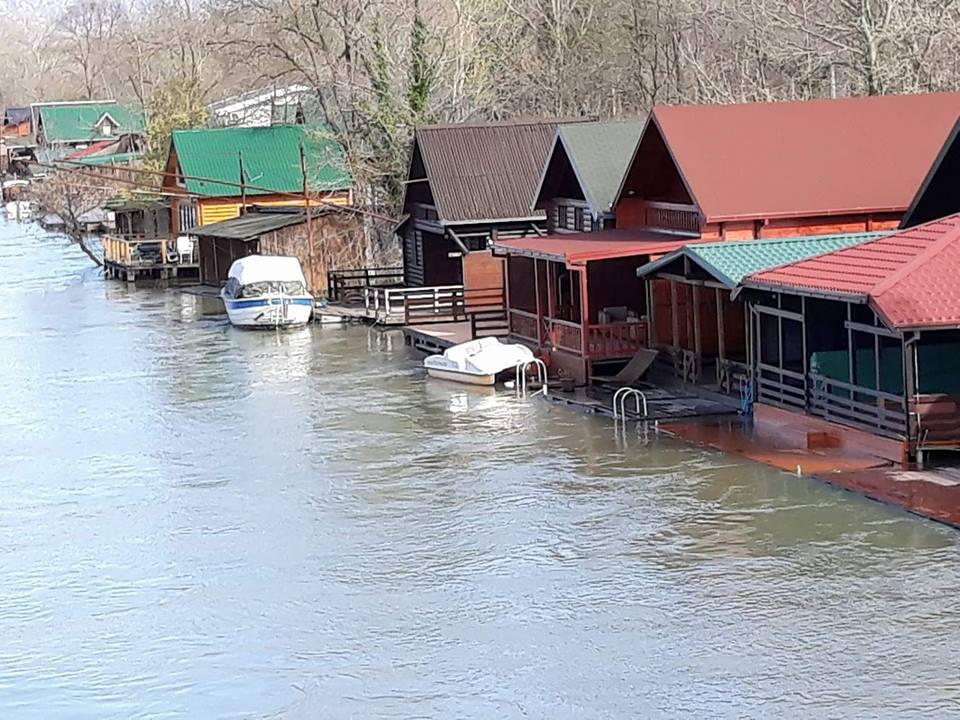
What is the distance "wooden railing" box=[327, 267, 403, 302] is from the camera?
47656 mm

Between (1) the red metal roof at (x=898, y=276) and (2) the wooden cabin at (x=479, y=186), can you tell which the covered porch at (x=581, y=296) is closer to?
(2) the wooden cabin at (x=479, y=186)

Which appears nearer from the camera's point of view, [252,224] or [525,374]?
[525,374]

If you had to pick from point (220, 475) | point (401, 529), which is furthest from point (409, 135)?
point (401, 529)

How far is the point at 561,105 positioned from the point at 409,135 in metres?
12.2

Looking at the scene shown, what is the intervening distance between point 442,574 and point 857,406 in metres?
7.03

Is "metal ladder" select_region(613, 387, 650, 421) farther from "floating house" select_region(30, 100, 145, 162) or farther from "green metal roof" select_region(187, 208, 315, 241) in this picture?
"floating house" select_region(30, 100, 145, 162)

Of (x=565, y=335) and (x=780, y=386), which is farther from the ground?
(x=565, y=335)

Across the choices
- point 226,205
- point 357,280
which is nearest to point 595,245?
point 357,280

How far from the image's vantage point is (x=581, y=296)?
99.0 feet

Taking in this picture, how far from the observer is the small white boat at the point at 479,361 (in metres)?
31.4

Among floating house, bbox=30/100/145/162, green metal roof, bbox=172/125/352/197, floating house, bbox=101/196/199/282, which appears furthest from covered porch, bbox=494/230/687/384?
floating house, bbox=30/100/145/162

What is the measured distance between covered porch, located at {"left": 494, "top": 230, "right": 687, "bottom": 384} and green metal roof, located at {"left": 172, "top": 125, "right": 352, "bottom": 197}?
23.0 m

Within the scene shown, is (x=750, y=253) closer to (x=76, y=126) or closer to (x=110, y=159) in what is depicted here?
(x=110, y=159)

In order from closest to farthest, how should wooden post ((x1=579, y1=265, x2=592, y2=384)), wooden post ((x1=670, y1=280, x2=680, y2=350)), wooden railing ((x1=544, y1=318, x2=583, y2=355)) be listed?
1. wooden post ((x1=670, y1=280, x2=680, y2=350))
2. wooden post ((x1=579, y1=265, x2=592, y2=384))
3. wooden railing ((x1=544, y1=318, x2=583, y2=355))
